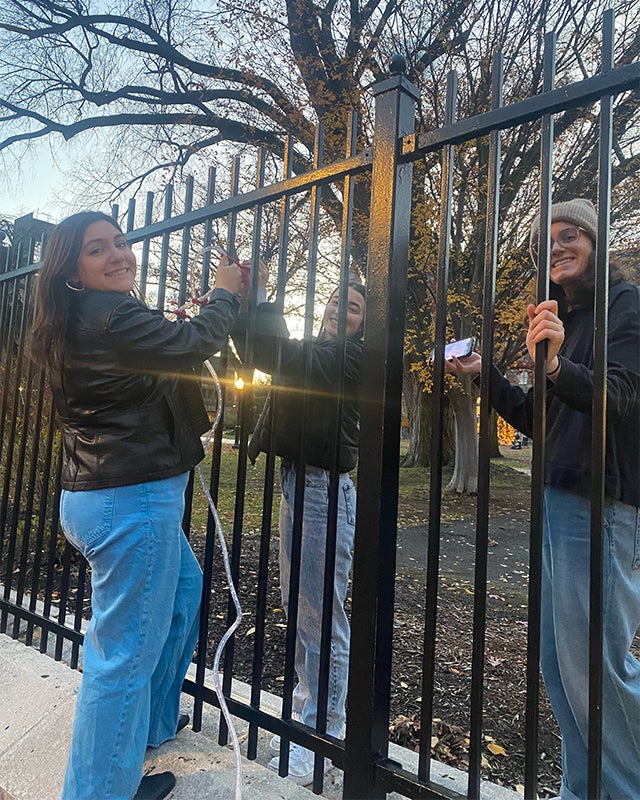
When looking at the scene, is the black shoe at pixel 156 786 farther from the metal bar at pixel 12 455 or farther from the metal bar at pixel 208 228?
the metal bar at pixel 208 228

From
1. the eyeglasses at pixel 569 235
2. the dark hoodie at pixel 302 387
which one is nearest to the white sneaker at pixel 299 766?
the dark hoodie at pixel 302 387

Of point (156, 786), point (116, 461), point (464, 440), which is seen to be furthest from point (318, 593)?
point (464, 440)

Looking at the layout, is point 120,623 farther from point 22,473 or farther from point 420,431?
point 420,431

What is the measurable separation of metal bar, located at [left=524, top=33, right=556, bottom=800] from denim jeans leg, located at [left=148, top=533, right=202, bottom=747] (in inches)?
52.3

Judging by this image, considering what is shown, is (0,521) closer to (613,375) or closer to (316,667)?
(316,667)

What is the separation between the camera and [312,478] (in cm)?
238

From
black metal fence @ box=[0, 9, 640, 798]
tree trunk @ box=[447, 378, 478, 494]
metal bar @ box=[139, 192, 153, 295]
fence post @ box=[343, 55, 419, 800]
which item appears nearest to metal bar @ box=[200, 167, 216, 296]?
black metal fence @ box=[0, 9, 640, 798]

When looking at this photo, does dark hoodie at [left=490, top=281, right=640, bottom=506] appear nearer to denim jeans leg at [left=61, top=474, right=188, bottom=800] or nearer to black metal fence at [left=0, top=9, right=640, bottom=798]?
black metal fence at [left=0, top=9, right=640, bottom=798]

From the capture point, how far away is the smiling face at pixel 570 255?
1.83 meters

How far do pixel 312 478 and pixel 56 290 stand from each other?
125 cm

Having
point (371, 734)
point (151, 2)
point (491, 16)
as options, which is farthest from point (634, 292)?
point (151, 2)

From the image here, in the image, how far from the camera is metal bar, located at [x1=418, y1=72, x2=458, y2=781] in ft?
5.32

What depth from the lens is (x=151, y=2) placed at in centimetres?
991

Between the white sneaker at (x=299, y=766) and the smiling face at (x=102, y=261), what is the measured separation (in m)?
1.92
